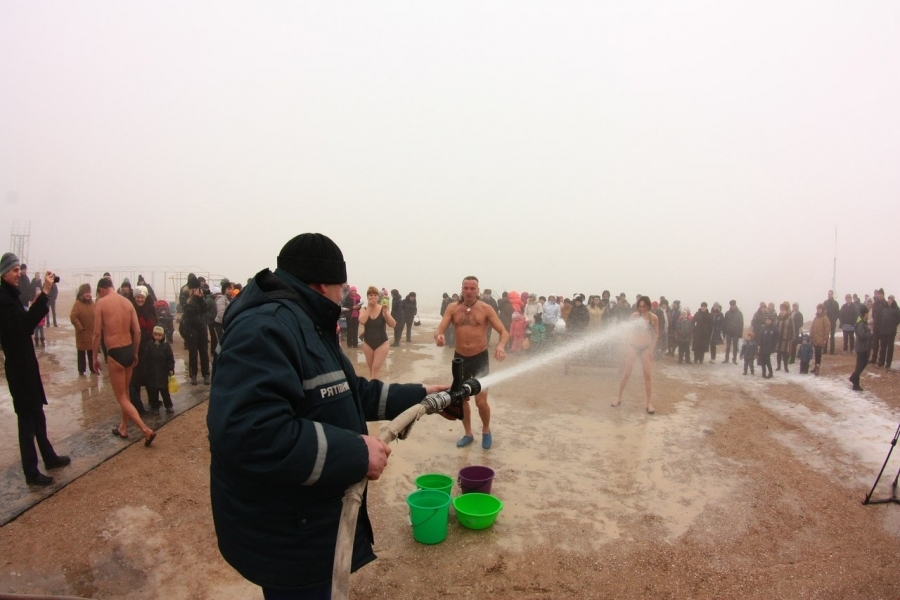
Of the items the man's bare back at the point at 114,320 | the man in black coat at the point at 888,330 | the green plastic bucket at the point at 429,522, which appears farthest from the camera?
the man in black coat at the point at 888,330

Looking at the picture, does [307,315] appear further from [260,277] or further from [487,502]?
[487,502]

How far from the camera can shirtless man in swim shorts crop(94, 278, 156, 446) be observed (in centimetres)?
625

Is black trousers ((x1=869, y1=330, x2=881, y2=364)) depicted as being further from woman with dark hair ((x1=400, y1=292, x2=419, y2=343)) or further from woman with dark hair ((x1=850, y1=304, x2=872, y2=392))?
woman with dark hair ((x1=400, y1=292, x2=419, y2=343))

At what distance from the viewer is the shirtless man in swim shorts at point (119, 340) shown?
20.5 ft

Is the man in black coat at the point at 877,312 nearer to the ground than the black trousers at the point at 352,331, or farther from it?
farther from it

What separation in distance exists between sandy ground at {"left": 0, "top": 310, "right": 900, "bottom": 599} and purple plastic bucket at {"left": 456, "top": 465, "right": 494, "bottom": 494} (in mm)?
311

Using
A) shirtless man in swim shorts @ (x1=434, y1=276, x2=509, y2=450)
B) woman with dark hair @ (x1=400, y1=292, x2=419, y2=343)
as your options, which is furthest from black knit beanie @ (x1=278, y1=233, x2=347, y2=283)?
woman with dark hair @ (x1=400, y1=292, x2=419, y2=343)

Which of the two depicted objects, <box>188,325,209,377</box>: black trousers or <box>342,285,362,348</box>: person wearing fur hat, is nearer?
<box>188,325,209,377</box>: black trousers

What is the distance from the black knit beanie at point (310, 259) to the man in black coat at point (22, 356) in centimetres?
436

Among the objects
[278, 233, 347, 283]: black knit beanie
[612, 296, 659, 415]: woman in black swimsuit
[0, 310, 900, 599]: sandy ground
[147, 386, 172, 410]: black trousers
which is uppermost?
[278, 233, 347, 283]: black knit beanie

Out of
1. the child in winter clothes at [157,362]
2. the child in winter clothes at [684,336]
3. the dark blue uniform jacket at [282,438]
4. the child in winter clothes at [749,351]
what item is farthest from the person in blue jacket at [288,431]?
the child in winter clothes at [684,336]

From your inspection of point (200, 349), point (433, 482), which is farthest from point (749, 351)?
point (200, 349)

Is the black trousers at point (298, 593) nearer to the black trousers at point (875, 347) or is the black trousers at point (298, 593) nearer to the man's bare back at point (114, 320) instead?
the man's bare back at point (114, 320)

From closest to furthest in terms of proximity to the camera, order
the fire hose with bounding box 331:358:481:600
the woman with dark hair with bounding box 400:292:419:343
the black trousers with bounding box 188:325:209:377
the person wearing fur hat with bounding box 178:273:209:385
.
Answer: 1. the fire hose with bounding box 331:358:481:600
2. the person wearing fur hat with bounding box 178:273:209:385
3. the black trousers with bounding box 188:325:209:377
4. the woman with dark hair with bounding box 400:292:419:343
